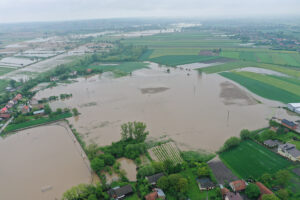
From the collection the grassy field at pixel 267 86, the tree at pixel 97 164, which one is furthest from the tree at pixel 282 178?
the grassy field at pixel 267 86

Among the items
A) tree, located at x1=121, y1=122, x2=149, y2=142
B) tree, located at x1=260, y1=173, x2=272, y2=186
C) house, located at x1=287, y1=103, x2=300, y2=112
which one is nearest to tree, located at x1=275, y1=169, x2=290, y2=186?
tree, located at x1=260, y1=173, x2=272, y2=186

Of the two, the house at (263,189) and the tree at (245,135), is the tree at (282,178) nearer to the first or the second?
the house at (263,189)

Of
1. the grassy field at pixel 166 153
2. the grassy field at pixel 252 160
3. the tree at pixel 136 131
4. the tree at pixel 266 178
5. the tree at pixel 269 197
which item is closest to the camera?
the tree at pixel 269 197

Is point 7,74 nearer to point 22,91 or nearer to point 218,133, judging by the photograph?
point 22,91

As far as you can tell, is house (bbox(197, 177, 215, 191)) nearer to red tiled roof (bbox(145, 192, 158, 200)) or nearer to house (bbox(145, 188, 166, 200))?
house (bbox(145, 188, 166, 200))

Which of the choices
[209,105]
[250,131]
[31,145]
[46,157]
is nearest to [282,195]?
[250,131]

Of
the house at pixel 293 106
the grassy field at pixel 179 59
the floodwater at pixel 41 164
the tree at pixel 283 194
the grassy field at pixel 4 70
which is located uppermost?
the grassy field at pixel 179 59
